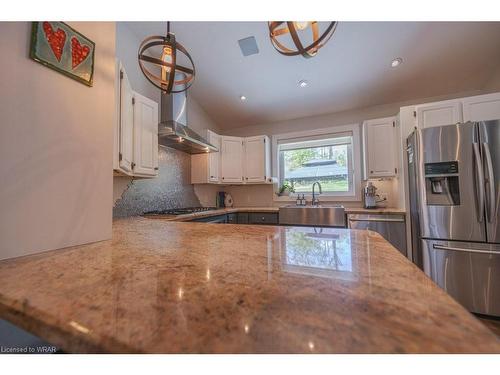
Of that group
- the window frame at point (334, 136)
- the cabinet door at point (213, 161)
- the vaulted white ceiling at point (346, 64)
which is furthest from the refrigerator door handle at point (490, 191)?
the cabinet door at point (213, 161)

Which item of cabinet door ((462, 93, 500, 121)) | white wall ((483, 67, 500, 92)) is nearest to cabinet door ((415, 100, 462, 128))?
cabinet door ((462, 93, 500, 121))

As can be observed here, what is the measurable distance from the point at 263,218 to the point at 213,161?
3.76ft

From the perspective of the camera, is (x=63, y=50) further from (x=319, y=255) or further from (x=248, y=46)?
(x=248, y=46)

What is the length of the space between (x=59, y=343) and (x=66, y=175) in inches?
28.1

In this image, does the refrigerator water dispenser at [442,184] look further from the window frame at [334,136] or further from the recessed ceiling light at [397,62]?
the recessed ceiling light at [397,62]

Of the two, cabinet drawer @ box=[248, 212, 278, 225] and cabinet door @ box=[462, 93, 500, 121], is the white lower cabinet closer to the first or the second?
cabinet drawer @ box=[248, 212, 278, 225]

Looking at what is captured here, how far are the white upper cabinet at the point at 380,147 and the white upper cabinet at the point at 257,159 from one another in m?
1.40

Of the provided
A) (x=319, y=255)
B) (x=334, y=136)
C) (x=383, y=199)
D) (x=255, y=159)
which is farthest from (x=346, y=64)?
(x=319, y=255)

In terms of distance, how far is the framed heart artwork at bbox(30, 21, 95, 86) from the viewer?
753mm

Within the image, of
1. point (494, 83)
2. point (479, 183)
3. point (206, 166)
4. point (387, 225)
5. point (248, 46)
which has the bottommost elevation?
point (387, 225)

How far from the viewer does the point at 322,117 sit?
11.0ft

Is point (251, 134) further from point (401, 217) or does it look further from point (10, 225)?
point (10, 225)

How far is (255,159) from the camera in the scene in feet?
11.1
